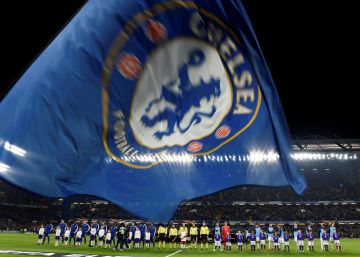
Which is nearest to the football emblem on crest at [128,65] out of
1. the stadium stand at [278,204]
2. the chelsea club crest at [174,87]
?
the chelsea club crest at [174,87]

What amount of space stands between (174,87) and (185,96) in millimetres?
352

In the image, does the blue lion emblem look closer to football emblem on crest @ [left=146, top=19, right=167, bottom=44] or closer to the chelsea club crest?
the chelsea club crest

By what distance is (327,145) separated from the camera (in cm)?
5603

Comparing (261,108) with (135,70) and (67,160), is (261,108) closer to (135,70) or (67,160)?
(135,70)

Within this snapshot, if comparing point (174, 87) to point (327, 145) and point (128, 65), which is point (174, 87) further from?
point (327, 145)

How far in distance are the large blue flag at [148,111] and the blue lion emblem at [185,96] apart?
25 mm

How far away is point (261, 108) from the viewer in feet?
33.3

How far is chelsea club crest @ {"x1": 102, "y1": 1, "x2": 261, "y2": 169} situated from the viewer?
898cm

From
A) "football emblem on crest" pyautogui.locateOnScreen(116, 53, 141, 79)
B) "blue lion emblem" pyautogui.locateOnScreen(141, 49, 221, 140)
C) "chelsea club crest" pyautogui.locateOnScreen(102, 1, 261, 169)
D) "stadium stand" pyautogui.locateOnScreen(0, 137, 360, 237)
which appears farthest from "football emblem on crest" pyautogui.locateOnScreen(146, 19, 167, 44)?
"stadium stand" pyautogui.locateOnScreen(0, 137, 360, 237)

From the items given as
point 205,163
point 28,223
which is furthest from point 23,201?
point 205,163

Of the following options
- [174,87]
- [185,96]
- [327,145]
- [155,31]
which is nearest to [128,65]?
[155,31]

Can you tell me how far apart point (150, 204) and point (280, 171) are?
3198 mm

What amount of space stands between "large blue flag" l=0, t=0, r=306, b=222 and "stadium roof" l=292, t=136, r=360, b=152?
46.5 metres

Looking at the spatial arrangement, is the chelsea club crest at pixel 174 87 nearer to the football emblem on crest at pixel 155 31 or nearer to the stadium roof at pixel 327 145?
the football emblem on crest at pixel 155 31
